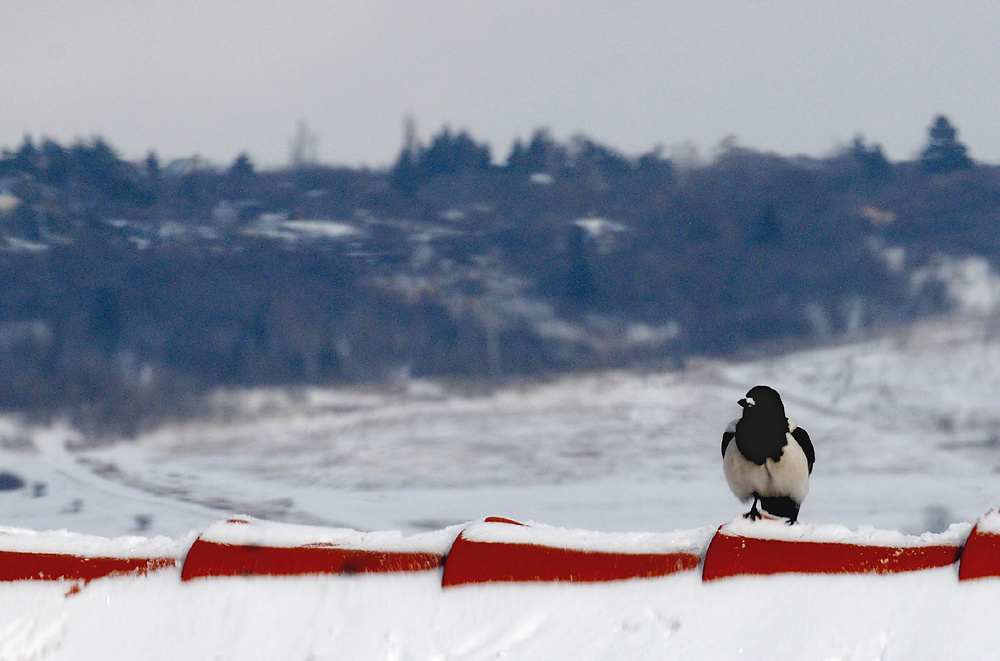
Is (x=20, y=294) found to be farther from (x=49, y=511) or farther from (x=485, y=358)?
(x=485, y=358)

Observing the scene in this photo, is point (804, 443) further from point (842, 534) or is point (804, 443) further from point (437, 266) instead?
point (437, 266)

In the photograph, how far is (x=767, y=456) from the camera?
9.83 m

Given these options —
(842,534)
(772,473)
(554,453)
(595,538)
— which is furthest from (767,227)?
(842,534)

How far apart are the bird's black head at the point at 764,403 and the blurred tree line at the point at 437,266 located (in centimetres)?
10848

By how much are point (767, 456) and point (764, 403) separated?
0.54m

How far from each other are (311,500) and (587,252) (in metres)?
50.7

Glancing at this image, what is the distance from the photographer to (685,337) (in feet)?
411

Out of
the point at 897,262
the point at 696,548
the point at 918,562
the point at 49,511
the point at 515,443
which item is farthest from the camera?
the point at 897,262

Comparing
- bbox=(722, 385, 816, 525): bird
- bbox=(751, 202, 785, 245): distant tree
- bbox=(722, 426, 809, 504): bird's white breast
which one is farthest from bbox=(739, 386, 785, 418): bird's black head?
bbox=(751, 202, 785, 245): distant tree

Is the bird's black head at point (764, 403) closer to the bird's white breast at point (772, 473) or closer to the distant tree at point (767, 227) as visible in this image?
the bird's white breast at point (772, 473)

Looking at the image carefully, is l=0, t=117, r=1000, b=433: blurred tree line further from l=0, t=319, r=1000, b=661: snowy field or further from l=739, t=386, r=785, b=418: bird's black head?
l=739, t=386, r=785, b=418: bird's black head

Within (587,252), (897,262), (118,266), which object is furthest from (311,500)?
(897,262)

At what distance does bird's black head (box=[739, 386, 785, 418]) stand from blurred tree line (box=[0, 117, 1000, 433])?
4271 inches

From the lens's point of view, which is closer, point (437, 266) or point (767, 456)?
point (767, 456)
